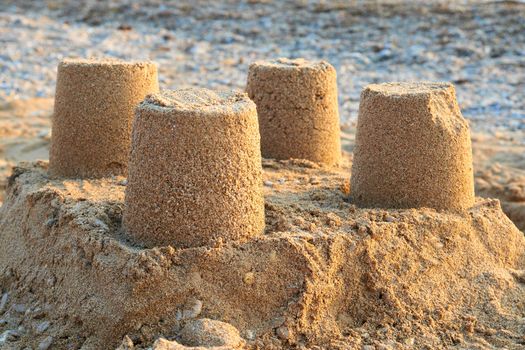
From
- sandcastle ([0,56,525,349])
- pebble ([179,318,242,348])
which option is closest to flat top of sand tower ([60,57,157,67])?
sandcastle ([0,56,525,349])

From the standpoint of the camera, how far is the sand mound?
176 inches

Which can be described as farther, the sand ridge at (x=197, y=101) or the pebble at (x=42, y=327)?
the pebble at (x=42, y=327)

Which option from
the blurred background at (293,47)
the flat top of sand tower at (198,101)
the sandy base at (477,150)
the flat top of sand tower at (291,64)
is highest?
the flat top of sand tower at (198,101)

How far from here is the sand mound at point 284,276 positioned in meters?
4.46

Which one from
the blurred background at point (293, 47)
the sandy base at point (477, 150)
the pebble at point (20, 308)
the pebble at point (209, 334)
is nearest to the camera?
the pebble at point (209, 334)

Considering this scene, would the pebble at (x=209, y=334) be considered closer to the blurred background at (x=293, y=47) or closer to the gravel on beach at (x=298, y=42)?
the blurred background at (x=293, y=47)

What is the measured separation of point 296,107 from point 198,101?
1.73 m

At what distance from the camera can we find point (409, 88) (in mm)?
5434

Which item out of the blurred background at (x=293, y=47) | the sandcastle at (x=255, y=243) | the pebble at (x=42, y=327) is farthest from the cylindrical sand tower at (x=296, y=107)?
the blurred background at (x=293, y=47)

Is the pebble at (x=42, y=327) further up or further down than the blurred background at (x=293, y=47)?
further down

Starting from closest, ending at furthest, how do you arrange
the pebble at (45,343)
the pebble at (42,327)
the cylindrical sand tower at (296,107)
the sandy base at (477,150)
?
the pebble at (45,343) < the pebble at (42,327) < the cylindrical sand tower at (296,107) < the sandy base at (477,150)

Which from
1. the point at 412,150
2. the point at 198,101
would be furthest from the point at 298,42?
the point at 198,101

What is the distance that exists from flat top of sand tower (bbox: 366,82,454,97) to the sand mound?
27.6 inches

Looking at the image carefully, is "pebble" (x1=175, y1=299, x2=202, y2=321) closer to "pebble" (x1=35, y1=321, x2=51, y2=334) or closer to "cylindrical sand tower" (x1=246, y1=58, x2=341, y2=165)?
"pebble" (x1=35, y1=321, x2=51, y2=334)
